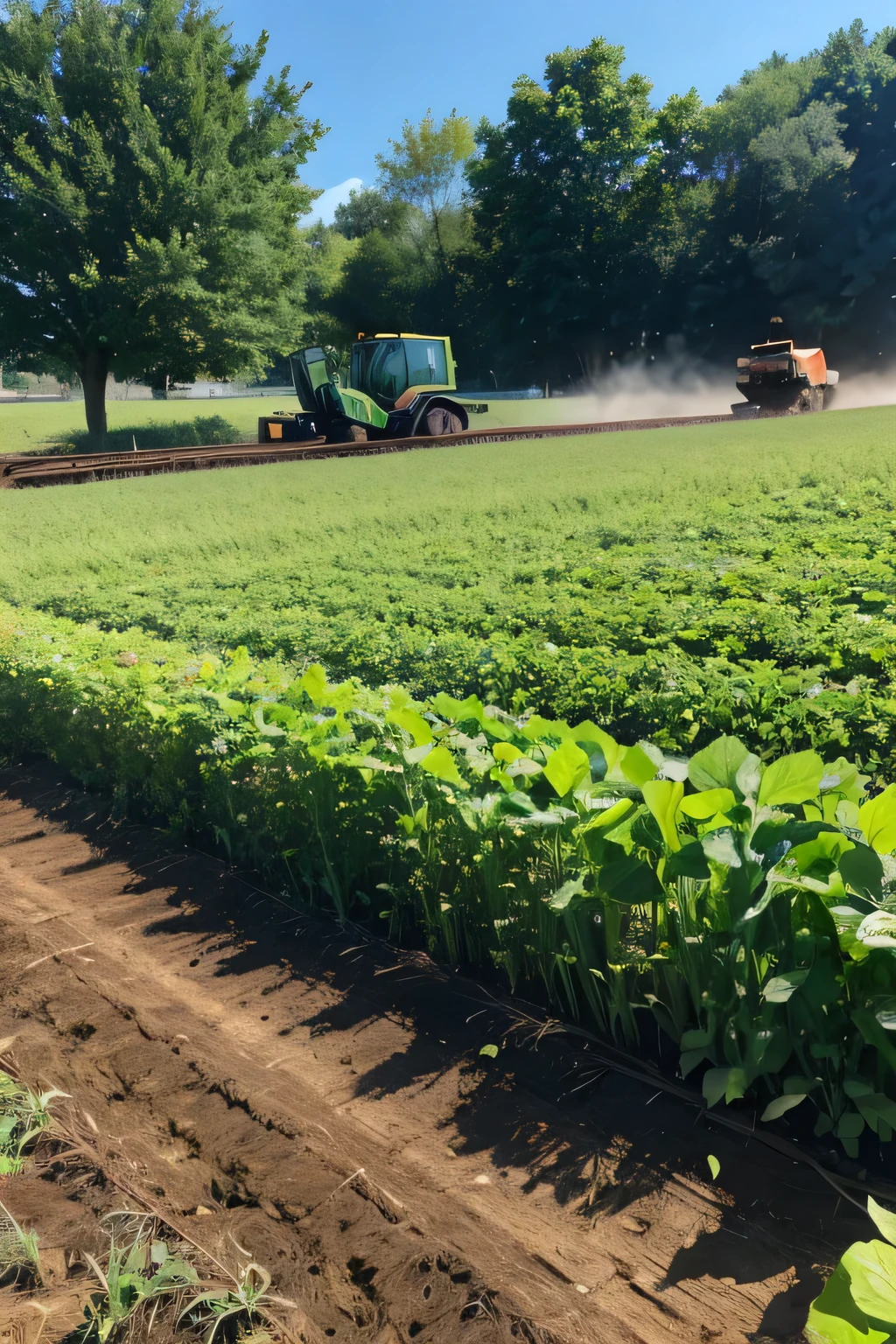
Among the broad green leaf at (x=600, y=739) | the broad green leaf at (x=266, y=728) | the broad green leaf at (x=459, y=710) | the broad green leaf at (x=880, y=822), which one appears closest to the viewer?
the broad green leaf at (x=880, y=822)

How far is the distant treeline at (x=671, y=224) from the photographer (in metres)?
40.0

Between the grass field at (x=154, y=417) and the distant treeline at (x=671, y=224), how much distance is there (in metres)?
6.02

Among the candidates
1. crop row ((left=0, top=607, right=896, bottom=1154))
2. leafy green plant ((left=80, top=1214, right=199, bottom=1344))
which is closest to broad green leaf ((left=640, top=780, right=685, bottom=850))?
crop row ((left=0, top=607, right=896, bottom=1154))

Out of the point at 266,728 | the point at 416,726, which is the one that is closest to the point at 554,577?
the point at 266,728

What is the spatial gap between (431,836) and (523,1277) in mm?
1263

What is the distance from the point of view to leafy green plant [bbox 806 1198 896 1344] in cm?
123

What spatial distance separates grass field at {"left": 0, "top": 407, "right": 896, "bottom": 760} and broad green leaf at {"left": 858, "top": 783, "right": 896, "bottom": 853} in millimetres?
2050

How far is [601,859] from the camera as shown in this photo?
7.68ft

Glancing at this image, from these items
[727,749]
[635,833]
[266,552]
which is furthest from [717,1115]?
[266,552]

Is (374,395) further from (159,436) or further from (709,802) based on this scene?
(709,802)

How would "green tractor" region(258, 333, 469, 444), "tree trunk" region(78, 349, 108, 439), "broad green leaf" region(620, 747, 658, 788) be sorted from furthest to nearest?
"tree trunk" region(78, 349, 108, 439) → "green tractor" region(258, 333, 469, 444) → "broad green leaf" region(620, 747, 658, 788)

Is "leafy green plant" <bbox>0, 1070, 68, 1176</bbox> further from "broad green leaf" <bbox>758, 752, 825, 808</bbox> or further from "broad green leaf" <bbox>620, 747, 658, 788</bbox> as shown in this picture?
"broad green leaf" <bbox>758, 752, 825, 808</bbox>

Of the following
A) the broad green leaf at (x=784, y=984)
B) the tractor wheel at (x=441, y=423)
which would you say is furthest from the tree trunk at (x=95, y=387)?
the broad green leaf at (x=784, y=984)

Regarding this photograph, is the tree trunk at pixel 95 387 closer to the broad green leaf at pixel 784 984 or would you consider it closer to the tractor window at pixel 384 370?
the tractor window at pixel 384 370
